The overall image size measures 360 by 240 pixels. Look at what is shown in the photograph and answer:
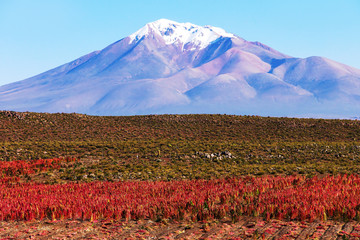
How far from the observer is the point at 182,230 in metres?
9.62

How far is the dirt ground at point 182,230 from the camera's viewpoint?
29.1 ft

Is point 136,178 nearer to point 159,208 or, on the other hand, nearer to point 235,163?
point 235,163

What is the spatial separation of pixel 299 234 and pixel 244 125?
160ft

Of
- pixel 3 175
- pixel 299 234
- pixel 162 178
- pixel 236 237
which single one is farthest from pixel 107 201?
pixel 3 175

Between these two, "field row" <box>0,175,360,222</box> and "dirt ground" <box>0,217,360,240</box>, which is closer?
"dirt ground" <box>0,217,360,240</box>

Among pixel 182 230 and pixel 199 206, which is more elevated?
pixel 199 206

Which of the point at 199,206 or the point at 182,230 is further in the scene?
the point at 199,206

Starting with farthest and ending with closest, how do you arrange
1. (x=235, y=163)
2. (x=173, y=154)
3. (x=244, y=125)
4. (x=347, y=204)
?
(x=244, y=125)
(x=173, y=154)
(x=235, y=163)
(x=347, y=204)

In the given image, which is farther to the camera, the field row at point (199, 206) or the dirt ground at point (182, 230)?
the field row at point (199, 206)

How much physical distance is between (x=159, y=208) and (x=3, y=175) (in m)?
16.3

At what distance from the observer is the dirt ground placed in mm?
8883

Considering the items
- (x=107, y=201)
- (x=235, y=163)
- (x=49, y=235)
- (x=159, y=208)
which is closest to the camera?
(x=49, y=235)

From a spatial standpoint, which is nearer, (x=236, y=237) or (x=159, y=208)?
(x=236, y=237)

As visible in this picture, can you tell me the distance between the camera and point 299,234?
8859 millimetres
